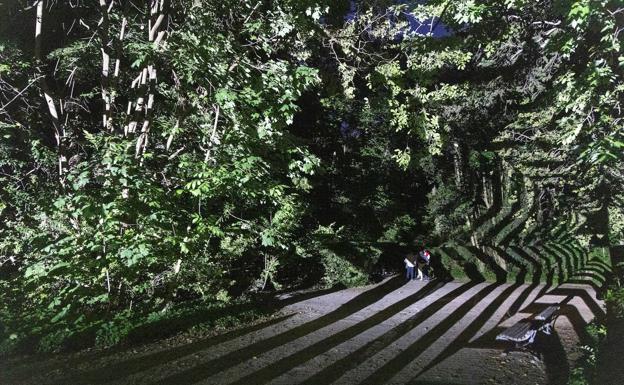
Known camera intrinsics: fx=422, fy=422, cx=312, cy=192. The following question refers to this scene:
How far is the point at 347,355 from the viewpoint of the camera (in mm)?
6977

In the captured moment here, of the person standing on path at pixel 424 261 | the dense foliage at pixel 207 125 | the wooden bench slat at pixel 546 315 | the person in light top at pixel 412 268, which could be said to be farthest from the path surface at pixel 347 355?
the person standing on path at pixel 424 261

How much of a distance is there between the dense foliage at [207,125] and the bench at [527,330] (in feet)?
9.83

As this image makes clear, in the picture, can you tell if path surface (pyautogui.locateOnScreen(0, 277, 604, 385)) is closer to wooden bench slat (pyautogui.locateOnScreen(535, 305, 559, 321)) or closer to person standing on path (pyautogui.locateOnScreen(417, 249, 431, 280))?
wooden bench slat (pyautogui.locateOnScreen(535, 305, 559, 321))

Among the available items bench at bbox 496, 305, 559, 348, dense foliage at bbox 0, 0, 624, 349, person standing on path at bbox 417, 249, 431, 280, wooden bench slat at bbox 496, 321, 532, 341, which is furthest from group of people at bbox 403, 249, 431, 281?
wooden bench slat at bbox 496, 321, 532, 341

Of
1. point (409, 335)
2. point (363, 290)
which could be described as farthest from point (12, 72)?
point (363, 290)

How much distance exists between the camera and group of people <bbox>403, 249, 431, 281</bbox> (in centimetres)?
1666

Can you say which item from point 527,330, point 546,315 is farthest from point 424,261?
point 527,330

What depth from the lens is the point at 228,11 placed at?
8.59m

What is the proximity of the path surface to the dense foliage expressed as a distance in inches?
46.5

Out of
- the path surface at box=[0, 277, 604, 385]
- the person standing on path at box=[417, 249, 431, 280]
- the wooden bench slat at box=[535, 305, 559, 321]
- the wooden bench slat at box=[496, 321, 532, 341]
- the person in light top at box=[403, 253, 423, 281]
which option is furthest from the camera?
the person standing on path at box=[417, 249, 431, 280]

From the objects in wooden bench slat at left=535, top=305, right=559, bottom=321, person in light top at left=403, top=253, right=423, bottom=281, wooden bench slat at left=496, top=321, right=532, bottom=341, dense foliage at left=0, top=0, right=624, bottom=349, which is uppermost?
dense foliage at left=0, top=0, right=624, bottom=349

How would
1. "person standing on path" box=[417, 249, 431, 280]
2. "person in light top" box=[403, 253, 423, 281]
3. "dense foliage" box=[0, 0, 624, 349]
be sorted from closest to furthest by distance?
"dense foliage" box=[0, 0, 624, 349], "person in light top" box=[403, 253, 423, 281], "person standing on path" box=[417, 249, 431, 280]

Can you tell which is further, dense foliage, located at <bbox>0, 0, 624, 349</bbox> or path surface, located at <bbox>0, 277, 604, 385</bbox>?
dense foliage, located at <bbox>0, 0, 624, 349</bbox>

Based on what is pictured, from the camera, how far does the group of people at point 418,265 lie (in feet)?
54.6
